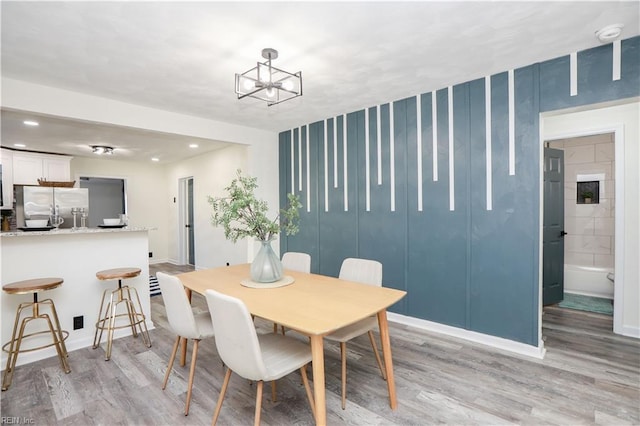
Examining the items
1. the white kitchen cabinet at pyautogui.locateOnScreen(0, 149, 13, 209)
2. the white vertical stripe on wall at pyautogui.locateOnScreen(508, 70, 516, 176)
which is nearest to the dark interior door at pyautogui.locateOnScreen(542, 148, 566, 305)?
the white vertical stripe on wall at pyautogui.locateOnScreen(508, 70, 516, 176)

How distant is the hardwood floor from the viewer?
1.99 metres

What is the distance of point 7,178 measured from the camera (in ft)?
17.8

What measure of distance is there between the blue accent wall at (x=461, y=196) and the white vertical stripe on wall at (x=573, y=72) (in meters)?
0.03

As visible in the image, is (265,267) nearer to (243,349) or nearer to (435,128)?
(243,349)

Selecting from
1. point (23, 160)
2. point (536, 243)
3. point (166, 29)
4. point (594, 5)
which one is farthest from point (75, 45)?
point (23, 160)

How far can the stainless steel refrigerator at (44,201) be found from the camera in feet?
18.3

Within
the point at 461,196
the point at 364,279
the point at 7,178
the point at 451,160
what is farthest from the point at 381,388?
the point at 7,178

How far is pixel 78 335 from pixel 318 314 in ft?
9.03

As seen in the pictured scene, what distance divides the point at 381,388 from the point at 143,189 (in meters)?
7.08

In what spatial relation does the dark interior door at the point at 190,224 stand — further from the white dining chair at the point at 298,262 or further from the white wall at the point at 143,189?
the white dining chair at the point at 298,262

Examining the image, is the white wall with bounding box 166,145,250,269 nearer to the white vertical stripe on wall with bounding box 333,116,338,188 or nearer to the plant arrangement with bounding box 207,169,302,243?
the white vertical stripe on wall with bounding box 333,116,338,188

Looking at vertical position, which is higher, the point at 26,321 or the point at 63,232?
the point at 63,232

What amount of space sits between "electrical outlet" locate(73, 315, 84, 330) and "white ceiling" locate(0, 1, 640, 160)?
2246mm

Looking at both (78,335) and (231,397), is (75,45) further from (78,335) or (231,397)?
(231,397)
